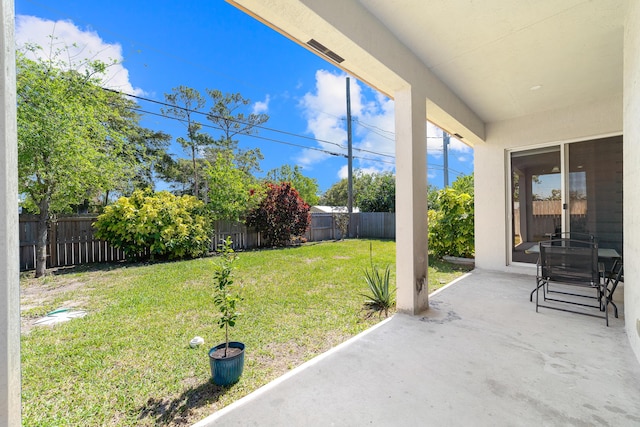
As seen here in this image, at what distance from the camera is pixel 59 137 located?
16.4 feet

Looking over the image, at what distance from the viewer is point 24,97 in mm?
4770

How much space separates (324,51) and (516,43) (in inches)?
80.8

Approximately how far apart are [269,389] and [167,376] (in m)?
0.87

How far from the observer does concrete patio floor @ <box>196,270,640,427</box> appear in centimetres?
157


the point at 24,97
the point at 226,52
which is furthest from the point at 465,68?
the point at 226,52

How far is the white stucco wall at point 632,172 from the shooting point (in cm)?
211

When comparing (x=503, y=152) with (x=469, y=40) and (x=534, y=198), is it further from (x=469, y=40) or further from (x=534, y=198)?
(x=469, y=40)

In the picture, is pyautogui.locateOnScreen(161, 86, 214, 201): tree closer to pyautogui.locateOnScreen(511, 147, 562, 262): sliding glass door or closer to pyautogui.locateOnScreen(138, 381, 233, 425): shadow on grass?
pyautogui.locateOnScreen(511, 147, 562, 262): sliding glass door

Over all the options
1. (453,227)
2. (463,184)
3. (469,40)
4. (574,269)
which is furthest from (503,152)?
(469,40)

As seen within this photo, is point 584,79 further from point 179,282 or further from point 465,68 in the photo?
point 179,282

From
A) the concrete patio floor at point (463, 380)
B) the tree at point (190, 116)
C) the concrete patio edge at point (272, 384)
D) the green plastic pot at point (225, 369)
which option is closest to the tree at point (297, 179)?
the tree at point (190, 116)

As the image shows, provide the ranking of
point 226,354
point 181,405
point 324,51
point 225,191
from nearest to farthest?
point 181,405 → point 226,354 → point 324,51 → point 225,191

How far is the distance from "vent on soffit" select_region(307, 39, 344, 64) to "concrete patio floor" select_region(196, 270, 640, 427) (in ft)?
8.58

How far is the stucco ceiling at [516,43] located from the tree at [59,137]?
19.1 feet
